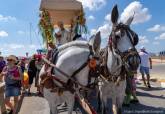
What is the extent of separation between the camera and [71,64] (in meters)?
5.68

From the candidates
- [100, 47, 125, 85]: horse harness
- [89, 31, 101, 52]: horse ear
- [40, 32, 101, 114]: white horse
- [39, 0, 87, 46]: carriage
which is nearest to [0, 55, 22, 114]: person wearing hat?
[39, 0, 87, 46]: carriage

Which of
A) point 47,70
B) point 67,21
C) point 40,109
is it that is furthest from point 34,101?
point 47,70

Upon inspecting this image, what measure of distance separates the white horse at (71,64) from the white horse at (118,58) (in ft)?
1.59

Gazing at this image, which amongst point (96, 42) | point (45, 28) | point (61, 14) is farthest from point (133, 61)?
point (61, 14)

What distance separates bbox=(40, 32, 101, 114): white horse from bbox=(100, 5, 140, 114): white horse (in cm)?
48

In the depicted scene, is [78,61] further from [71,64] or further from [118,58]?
[118,58]

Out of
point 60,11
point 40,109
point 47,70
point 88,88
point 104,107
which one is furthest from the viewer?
point 60,11

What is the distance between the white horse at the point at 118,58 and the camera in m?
5.71

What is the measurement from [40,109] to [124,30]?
580cm

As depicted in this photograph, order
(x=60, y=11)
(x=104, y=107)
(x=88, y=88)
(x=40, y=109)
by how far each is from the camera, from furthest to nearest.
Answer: (x=60, y=11)
(x=40, y=109)
(x=104, y=107)
(x=88, y=88)

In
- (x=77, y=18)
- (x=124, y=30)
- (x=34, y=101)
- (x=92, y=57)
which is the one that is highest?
(x=77, y=18)

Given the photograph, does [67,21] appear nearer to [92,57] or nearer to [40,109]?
[40,109]

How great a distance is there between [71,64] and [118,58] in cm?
104

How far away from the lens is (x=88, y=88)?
5512mm
